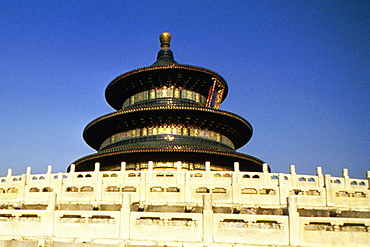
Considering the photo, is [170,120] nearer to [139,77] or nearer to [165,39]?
[139,77]

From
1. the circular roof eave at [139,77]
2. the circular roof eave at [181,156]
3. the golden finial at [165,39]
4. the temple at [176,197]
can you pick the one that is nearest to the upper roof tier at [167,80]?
the circular roof eave at [139,77]

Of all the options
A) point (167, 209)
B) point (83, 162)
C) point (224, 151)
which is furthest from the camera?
point (83, 162)

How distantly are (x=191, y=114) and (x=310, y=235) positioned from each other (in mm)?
16976

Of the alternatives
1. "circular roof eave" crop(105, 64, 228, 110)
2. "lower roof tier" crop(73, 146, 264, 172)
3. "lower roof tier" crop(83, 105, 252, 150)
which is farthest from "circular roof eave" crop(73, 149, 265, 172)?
"circular roof eave" crop(105, 64, 228, 110)

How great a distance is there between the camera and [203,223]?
12633mm

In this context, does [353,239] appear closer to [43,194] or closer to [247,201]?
[247,201]

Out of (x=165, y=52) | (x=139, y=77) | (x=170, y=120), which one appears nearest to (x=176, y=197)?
(x=170, y=120)

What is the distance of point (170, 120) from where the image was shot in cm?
2911

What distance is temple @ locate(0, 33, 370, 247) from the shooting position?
12508mm

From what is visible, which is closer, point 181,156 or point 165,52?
point 181,156

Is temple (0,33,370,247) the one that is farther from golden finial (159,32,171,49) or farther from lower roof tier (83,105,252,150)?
golden finial (159,32,171,49)

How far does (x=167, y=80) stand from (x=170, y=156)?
811 cm

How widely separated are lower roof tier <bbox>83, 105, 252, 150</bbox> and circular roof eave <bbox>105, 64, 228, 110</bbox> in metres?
4.23

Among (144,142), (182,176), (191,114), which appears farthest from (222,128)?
(182,176)
